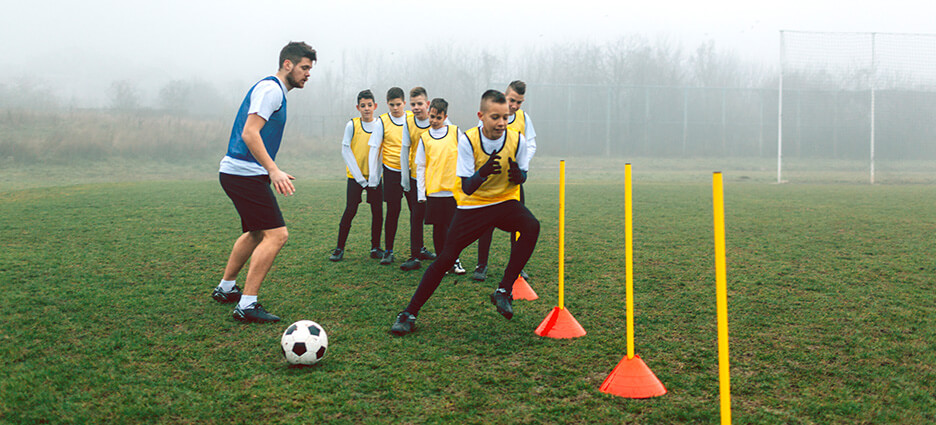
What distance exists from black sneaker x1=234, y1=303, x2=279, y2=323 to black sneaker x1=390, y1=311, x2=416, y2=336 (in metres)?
0.93

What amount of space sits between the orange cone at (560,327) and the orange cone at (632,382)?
889mm

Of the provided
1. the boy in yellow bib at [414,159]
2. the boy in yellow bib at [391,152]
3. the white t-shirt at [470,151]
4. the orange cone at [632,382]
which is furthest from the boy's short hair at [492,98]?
the boy in yellow bib at [391,152]

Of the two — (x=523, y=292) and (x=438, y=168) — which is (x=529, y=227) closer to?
(x=523, y=292)

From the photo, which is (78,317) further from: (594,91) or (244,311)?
(594,91)

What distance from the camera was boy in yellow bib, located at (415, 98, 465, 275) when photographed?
584 cm

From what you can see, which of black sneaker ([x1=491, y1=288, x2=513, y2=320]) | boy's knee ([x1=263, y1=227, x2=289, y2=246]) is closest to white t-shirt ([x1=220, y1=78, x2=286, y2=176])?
boy's knee ([x1=263, y1=227, x2=289, y2=246])

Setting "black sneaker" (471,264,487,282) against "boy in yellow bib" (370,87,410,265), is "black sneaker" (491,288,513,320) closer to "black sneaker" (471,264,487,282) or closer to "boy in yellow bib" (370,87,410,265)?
"black sneaker" (471,264,487,282)

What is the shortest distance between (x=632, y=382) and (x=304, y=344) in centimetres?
181

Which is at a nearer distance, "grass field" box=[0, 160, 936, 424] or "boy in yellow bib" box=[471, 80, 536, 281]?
"grass field" box=[0, 160, 936, 424]

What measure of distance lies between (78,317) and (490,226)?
9.96 feet

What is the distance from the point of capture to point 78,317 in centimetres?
464

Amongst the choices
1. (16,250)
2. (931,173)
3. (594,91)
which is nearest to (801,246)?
(16,250)

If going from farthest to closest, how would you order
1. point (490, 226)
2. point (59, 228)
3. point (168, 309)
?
point (59, 228), point (168, 309), point (490, 226)

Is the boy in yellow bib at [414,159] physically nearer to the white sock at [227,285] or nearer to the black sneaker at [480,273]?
the black sneaker at [480,273]
